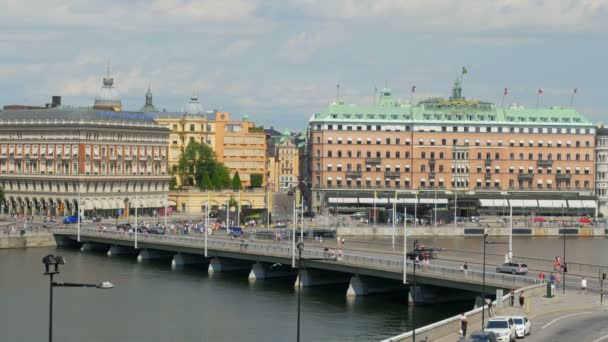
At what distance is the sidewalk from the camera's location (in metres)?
72.6

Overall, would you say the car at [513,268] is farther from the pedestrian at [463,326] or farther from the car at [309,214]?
the car at [309,214]

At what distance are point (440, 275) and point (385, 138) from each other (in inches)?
4180

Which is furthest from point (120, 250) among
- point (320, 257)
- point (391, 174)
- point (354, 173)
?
point (391, 174)

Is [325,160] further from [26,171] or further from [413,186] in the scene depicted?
[26,171]

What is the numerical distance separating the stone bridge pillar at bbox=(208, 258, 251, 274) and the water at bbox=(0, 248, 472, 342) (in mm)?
1550

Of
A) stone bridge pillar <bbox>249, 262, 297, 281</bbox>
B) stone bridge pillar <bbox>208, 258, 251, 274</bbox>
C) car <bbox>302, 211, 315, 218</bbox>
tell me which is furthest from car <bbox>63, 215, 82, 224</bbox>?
stone bridge pillar <bbox>249, 262, 297, 281</bbox>

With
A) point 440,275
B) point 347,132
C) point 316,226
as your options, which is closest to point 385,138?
point 347,132

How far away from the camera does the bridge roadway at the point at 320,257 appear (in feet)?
292

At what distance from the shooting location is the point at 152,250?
133 meters

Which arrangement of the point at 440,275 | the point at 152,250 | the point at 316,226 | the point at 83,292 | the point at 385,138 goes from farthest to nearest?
the point at 385,138 → the point at 316,226 → the point at 152,250 → the point at 83,292 → the point at 440,275

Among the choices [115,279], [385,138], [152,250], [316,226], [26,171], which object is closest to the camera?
[115,279]

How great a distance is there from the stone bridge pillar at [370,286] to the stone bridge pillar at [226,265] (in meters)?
21.1

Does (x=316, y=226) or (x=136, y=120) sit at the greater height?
(x=136, y=120)

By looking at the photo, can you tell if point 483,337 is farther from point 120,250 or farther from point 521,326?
point 120,250
